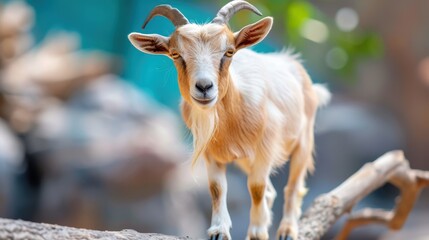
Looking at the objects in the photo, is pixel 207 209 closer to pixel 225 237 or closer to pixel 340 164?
pixel 340 164

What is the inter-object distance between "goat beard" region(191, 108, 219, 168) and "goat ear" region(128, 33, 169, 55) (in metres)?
0.39

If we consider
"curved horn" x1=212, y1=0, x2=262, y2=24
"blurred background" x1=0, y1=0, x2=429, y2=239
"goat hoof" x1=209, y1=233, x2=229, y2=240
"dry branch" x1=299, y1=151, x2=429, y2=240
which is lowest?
"blurred background" x1=0, y1=0, x2=429, y2=239

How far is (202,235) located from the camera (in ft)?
36.9

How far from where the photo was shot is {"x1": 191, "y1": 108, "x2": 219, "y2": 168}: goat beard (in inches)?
157

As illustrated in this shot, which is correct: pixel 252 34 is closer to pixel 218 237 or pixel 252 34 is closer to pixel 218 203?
pixel 218 203

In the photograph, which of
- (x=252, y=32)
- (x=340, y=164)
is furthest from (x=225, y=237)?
(x=340, y=164)

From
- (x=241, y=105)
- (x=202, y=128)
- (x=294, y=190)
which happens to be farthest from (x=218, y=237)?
(x=294, y=190)

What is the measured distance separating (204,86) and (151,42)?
429 millimetres

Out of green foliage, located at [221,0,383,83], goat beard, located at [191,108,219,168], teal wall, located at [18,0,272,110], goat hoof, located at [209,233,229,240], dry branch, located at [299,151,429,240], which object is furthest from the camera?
teal wall, located at [18,0,272,110]

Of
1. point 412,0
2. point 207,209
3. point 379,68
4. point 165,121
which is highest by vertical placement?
point 412,0

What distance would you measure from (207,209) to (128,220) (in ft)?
5.58

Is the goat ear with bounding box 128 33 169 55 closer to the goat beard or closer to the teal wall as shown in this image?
the goat beard

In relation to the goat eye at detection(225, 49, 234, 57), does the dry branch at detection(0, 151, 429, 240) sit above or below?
below

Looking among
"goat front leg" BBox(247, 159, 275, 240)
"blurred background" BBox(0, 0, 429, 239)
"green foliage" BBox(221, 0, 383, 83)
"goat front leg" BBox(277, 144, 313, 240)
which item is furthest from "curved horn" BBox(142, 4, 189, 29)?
"green foliage" BBox(221, 0, 383, 83)
